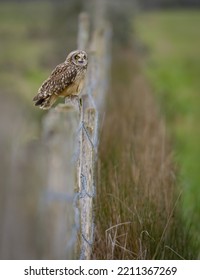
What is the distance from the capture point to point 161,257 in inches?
152

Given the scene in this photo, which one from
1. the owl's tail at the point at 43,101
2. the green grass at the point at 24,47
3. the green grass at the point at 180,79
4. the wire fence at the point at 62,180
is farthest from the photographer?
the green grass at the point at 24,47

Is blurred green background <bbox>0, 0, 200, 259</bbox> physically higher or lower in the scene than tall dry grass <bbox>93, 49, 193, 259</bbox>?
higher

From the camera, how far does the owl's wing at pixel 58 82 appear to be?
376 cm

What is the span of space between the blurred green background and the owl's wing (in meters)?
0.23

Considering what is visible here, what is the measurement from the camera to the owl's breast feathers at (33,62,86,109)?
12.3ft

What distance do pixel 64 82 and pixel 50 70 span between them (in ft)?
27.3

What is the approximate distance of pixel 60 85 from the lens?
3.78 metres

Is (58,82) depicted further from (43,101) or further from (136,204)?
(136,204)

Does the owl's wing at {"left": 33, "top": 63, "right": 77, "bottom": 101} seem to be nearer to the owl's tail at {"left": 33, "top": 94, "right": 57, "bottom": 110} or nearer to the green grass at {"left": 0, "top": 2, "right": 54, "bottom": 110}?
the owl's tail at {"left": 33, "top": 94, "right": 57, "bottom": 110}

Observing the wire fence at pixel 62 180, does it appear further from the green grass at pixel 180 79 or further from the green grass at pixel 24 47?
the green grass at pixel 24 47

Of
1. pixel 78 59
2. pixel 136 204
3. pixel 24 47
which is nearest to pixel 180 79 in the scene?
pixel 24 47

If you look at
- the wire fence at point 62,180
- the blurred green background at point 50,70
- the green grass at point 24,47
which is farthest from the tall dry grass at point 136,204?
the green grass at point 24,47

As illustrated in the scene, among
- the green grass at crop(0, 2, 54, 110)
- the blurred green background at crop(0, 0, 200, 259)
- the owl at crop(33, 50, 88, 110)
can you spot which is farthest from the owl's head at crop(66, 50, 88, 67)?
the green grass at crop(0, 2, 54, 110)

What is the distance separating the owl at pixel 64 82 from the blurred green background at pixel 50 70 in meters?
0.21
